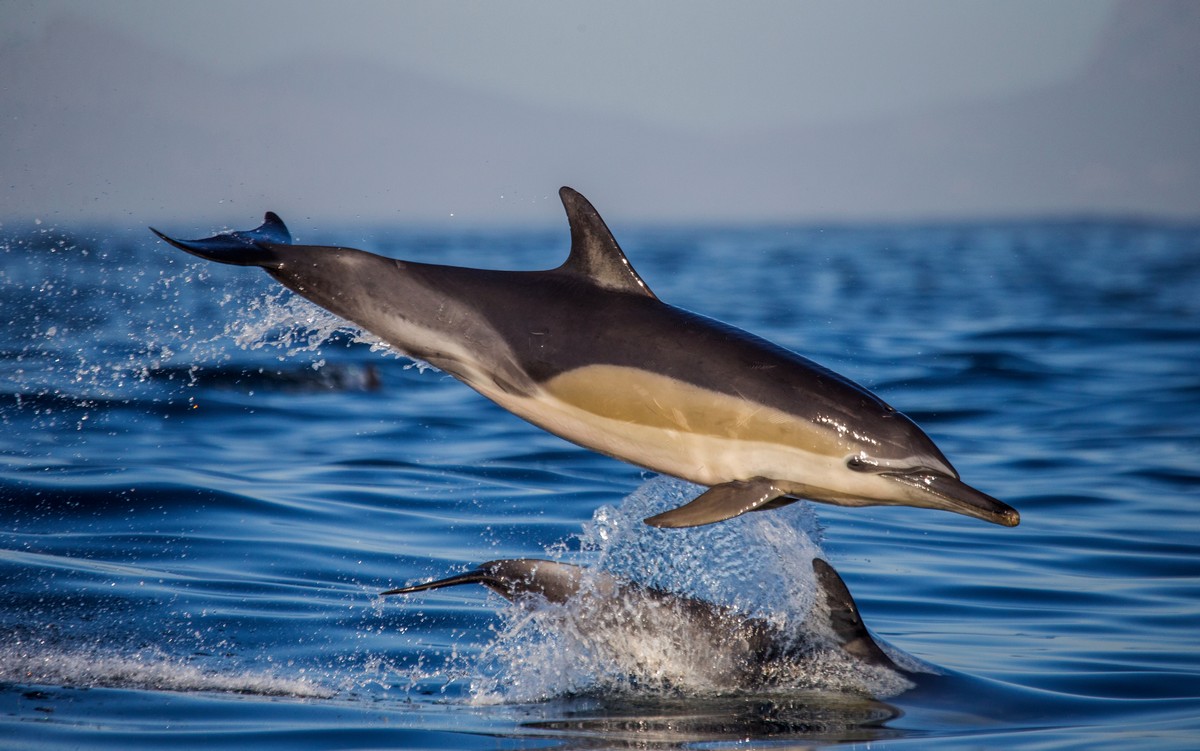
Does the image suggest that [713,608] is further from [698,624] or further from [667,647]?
[667,647]

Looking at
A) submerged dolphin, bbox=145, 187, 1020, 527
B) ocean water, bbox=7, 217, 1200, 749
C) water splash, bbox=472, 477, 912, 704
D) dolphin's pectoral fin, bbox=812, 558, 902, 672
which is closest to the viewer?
submerged dolphin, bbox=145, 187, 1020, 527

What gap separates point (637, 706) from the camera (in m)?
5.84

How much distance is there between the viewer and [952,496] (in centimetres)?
509

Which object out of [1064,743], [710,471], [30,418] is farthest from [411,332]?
[30,418]

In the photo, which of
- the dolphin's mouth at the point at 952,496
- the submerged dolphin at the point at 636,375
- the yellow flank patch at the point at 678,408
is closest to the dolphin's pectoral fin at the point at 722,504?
the submerged dolphin at the point at 636,375

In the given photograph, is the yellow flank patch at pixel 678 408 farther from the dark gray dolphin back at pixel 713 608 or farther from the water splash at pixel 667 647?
the water splash at pixel 667 647

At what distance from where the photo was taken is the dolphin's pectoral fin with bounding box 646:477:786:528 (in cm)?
498

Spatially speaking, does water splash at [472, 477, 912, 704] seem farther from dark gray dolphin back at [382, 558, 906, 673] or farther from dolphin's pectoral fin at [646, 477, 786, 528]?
dolphin's pectoral fin at [646, 477, 786, 528]

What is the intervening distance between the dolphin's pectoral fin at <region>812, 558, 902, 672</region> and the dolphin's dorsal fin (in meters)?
1.78

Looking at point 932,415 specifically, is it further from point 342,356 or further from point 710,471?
point 710,471

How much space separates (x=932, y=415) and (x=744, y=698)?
32.1ft

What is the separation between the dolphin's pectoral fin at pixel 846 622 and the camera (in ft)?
21.0

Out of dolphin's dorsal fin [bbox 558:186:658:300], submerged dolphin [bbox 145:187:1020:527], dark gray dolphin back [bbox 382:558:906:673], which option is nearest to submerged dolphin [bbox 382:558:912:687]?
dark gray dolphin back [bbox 382:558:906:673]

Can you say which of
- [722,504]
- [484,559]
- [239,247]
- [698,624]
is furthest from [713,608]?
[239,247]
